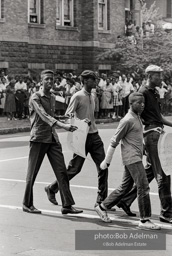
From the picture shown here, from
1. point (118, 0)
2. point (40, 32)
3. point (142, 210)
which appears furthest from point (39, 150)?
point (118, 0)

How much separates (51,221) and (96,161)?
4.16 feet

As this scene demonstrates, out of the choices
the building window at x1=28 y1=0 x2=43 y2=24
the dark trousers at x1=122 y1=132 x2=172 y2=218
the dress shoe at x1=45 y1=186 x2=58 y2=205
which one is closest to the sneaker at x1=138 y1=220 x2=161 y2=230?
the dark trousers at x1=122 y1=132 x2=172 y2=218

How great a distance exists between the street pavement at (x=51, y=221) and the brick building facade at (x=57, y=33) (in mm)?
20310

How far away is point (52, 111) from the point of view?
10.1 m

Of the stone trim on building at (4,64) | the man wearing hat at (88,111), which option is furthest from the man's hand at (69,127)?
the stone trim on building at (4,64)

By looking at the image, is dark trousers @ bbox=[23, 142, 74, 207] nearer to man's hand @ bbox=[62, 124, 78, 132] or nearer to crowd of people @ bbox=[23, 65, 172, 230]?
crowd of people @ bbox=[23, 65, 172, 230]

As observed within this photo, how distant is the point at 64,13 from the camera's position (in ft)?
126

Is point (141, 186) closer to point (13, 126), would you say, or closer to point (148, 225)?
point (148, 225)

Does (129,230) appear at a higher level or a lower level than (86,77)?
lower

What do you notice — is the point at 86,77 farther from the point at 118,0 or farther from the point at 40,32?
the point at 118,0

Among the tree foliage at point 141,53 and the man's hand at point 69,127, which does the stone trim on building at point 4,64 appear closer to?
the tree foliage at point 141,53

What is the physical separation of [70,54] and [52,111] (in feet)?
93.7

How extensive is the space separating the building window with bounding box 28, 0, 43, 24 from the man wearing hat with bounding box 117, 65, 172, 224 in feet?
89.5

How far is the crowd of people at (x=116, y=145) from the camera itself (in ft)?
29.5
